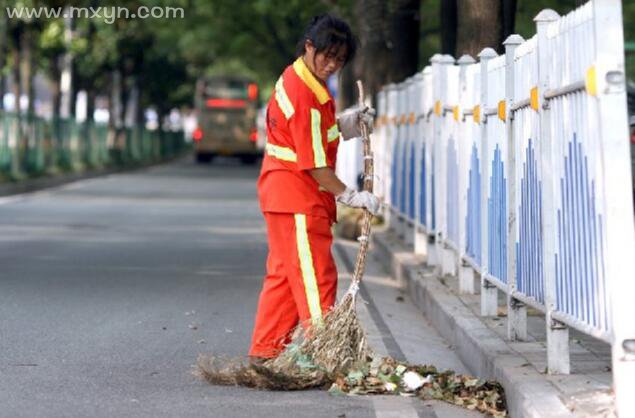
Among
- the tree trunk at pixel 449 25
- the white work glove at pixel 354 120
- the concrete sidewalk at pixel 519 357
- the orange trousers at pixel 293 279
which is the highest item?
the tree trunk at pixel 449 25

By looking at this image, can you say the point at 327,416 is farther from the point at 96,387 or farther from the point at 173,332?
the point at 173,332

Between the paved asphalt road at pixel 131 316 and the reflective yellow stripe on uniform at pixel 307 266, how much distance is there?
1.57 feet

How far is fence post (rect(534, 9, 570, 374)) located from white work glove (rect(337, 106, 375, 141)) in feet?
3.66

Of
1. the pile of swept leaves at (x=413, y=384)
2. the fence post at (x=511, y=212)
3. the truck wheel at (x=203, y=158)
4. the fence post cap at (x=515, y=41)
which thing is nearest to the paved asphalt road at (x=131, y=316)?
the pile of swept leaves at (x=413, y=384)

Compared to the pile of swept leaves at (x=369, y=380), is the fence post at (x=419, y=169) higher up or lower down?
higher up

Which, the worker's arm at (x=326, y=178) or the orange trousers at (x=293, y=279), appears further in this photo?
the orange trousers at (x=293, y=279)

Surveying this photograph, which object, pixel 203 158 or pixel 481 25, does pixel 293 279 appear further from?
pixel 203 158

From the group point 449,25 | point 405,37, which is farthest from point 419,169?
point 405,37

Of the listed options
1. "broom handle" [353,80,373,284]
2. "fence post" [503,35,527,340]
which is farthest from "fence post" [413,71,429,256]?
"broom handle" [353,80,373,284]

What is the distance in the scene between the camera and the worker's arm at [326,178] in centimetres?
909

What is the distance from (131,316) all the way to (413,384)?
13.0 ft

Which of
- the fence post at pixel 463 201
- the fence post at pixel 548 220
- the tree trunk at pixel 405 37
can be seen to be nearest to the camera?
the fence post at pixel 548 220

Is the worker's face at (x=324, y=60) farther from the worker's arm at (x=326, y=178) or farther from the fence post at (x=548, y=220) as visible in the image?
the fence post at (x=548, y=220)

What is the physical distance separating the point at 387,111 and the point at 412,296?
8.68m
